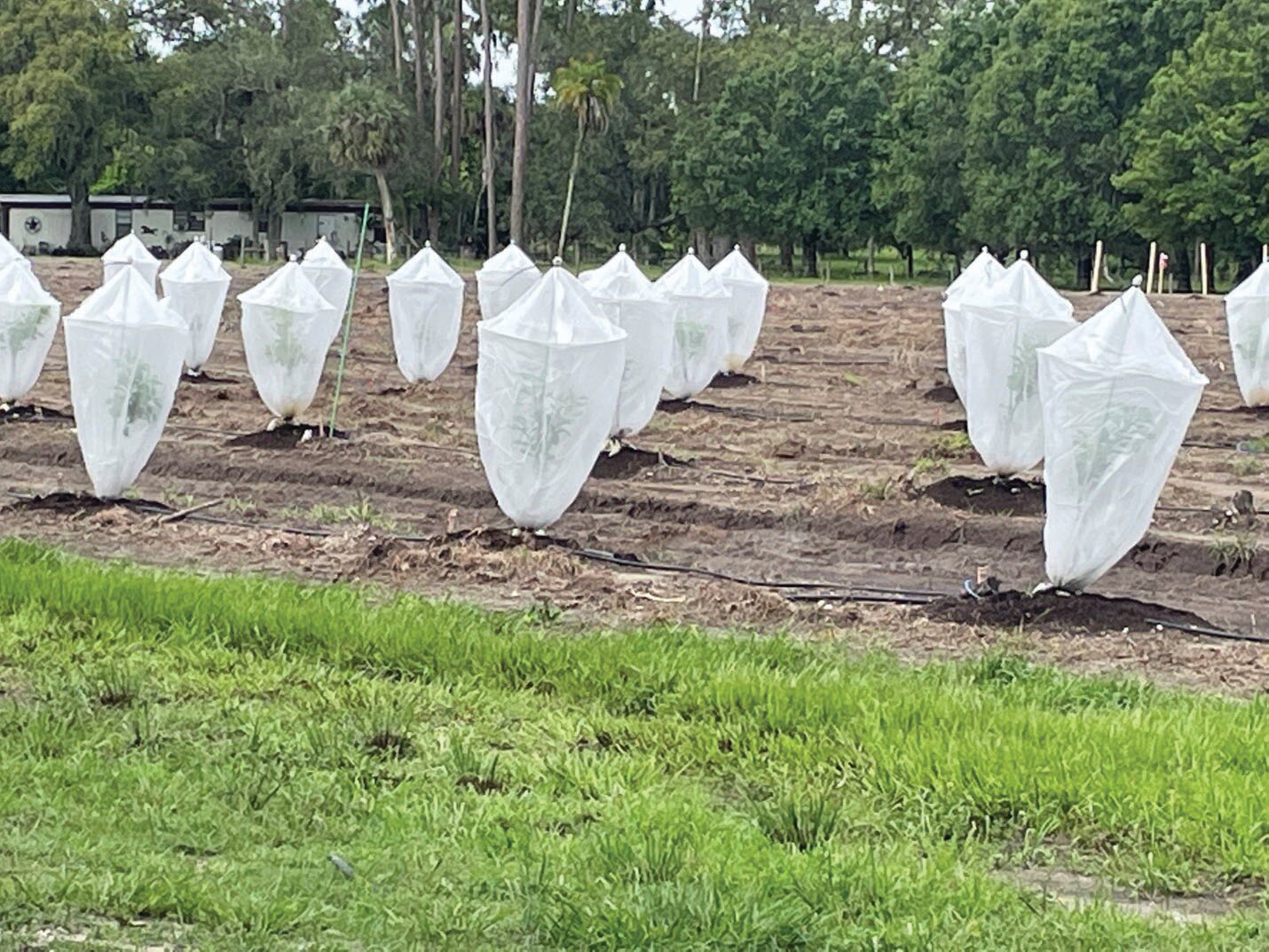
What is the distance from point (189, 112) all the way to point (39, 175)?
545 cm

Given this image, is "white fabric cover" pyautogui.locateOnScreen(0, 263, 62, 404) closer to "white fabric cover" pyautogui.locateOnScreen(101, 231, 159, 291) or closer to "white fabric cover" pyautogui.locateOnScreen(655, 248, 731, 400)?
"white fabric cover" pyautogui.locateOnScreen(655, 248, 731, 400)

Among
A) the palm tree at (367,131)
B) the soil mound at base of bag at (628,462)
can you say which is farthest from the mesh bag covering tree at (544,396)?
the palm tree at (367,131)

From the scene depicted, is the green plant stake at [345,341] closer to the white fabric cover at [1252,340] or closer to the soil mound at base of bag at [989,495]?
the soil mound at base of bag at [989,495]

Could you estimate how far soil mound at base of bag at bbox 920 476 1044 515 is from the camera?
42.4 feet

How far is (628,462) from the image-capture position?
49.1 feet

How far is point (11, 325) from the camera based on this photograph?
16016mm

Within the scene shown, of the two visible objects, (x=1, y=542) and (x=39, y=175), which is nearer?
(x=1, y=542)

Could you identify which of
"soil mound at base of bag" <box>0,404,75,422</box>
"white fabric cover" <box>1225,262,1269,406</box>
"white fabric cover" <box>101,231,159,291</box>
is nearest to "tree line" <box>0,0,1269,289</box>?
"white fabric cover" <box>101,231,159,291</box>

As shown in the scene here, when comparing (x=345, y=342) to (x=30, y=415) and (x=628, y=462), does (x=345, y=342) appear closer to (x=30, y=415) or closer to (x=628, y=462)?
(x=30, y=415)

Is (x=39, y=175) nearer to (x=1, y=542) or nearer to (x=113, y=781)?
(x=1, y=542)

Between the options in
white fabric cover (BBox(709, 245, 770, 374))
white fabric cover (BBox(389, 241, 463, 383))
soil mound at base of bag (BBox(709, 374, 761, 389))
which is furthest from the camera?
white fabric cover (BBox(709, 245, 770, 374))

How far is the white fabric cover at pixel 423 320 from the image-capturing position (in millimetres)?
20922

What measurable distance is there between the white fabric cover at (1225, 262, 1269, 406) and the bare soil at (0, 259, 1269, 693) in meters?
0.35

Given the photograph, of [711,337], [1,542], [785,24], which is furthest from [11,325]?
[785,24]
